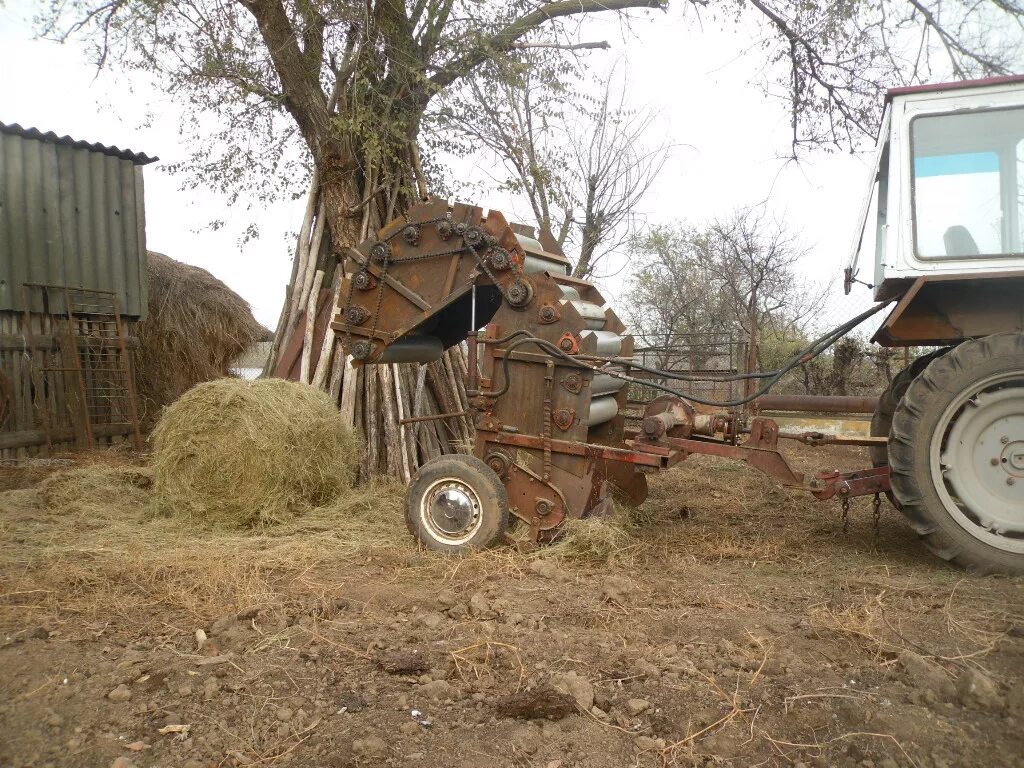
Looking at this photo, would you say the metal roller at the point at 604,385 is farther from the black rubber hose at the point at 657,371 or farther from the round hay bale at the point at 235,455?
the round hay bale at the point at 235,455

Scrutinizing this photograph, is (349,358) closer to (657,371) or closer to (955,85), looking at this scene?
(657,371)

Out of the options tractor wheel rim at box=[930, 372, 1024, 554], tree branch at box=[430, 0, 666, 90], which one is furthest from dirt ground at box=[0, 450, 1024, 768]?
tree branch at box=[430, 0, 666, 90]

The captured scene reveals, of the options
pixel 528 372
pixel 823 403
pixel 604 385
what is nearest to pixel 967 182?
pixel 604 385

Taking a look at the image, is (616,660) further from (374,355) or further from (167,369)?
(167,369)

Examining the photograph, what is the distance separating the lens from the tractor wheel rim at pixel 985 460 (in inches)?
169

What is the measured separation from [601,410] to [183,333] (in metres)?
9.43

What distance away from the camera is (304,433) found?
631cm

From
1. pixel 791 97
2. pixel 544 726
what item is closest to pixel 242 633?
pixel 544 726

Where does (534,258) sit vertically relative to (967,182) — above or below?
below

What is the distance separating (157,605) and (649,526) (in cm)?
342

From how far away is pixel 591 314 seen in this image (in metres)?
5.47

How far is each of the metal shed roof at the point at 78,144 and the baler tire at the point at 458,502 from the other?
8046mm

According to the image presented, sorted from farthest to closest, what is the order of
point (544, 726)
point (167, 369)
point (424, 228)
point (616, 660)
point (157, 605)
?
point (167, 369), point (424, 228), point (157, 605), point (616, 660), point (544, 726)

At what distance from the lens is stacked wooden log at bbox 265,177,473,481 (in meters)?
8.02
